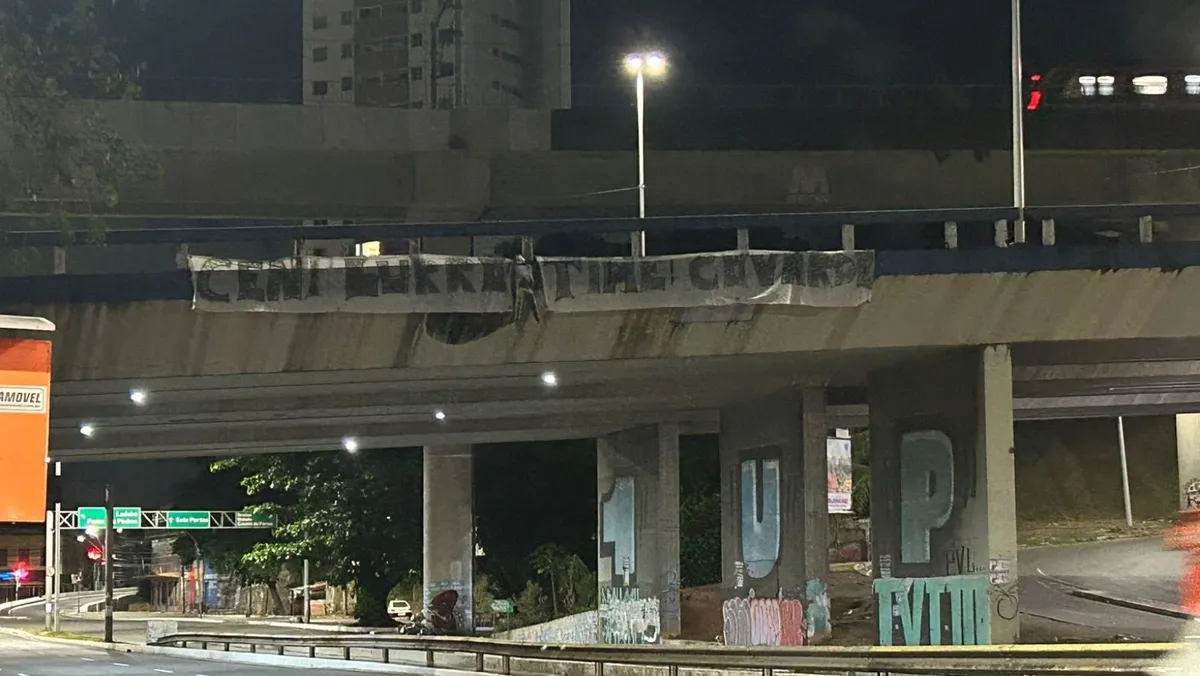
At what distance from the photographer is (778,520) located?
27250mm

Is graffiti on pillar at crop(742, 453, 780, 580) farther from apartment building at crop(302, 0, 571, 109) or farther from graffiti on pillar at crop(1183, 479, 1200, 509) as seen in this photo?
apartment building at crop(302, 0, 571, 109)

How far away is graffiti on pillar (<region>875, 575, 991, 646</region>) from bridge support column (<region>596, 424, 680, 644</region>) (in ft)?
34.1

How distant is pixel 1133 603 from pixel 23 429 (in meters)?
25.2

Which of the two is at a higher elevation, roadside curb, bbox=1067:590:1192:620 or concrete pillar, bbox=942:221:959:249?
concrete pillar, bbox=942:221:959:249

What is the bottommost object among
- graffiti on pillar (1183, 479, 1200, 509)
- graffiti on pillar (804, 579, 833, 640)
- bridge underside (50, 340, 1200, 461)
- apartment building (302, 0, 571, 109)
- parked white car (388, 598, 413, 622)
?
parked white car (388, 598, 413, 622)

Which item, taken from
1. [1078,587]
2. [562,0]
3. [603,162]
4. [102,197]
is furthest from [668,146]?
[562,0]

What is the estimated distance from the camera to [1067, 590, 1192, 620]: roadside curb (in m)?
29.3

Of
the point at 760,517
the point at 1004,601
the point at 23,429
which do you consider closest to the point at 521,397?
the point at 760,517

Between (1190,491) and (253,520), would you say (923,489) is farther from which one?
(253,520)

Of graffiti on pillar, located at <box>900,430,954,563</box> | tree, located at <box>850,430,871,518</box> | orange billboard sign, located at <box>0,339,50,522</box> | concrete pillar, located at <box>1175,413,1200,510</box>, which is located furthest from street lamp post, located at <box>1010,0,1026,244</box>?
concrete pillar, located at <box>1175,413,1200,510</box>

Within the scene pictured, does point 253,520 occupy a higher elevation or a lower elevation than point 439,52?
lower

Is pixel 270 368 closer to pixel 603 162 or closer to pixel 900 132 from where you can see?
pixel 603 162

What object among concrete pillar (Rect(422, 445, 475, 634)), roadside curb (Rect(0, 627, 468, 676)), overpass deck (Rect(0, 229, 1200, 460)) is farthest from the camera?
concrete pillar (Rect(422, 445, 475, 634))

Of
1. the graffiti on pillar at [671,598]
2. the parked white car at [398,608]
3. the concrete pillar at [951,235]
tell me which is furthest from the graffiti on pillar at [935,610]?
the parked white car at [398,608]
